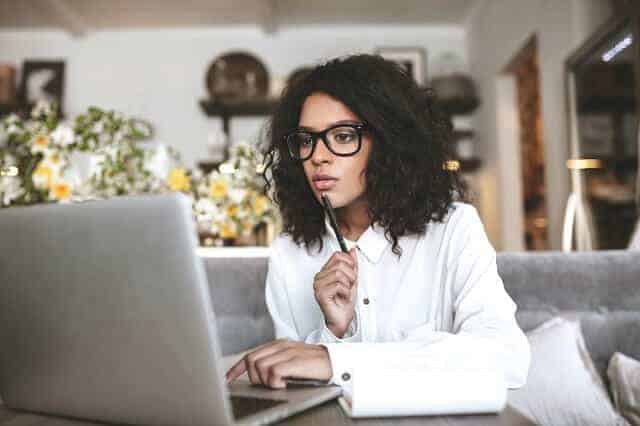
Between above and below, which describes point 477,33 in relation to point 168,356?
above

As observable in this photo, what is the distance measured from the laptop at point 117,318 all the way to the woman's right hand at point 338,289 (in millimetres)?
318

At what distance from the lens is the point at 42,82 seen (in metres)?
5.09

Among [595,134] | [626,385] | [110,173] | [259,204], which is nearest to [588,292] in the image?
[626,385]

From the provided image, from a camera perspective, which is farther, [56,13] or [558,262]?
[56,13]

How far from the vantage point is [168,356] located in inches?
20.3

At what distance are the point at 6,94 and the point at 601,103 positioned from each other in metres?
4.44

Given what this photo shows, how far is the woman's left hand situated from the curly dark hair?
49cm

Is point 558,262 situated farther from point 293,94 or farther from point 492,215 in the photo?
point 492,215

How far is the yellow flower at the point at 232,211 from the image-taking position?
188cm

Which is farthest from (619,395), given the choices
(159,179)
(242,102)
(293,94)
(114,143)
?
(242,102)

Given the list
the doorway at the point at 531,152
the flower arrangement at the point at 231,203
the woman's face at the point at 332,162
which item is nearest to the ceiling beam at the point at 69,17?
the flower arrangement at the point at 231,203

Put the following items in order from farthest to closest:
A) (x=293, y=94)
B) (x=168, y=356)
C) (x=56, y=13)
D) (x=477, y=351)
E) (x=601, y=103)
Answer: (x=56, y=13), (x=601, y=103), (x=293, y=94), (x=477, y=351), (x=168, y=356)

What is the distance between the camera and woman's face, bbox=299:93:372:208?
118 cm

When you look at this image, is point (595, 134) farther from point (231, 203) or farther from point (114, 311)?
point (114, 311)
